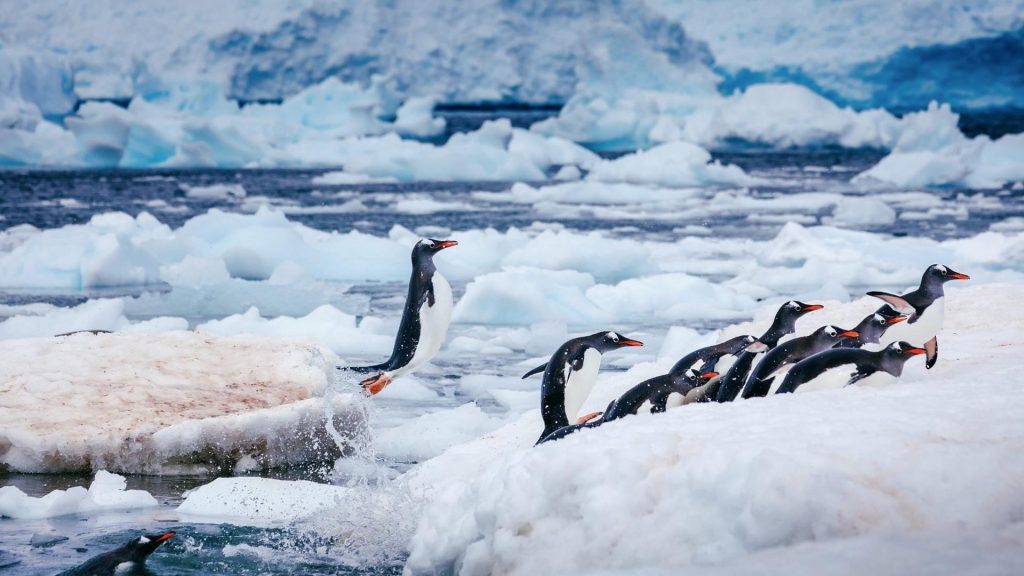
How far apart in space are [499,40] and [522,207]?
22.6m

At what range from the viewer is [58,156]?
27734 mm

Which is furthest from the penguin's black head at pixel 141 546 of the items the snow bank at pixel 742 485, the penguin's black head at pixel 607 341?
the penguin's black head at pixel 607 341

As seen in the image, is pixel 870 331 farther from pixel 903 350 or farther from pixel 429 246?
pixel 429 246

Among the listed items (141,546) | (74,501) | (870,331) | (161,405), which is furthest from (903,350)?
(161,405)

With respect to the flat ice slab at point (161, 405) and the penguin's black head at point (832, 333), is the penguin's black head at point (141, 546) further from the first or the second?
the penguin's black head at point (832, 333)

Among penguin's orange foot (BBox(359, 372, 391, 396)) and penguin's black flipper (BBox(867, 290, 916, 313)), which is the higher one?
penguin's black flipper (BBox(867, 290, 916, 313))

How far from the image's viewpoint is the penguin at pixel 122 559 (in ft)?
12.8

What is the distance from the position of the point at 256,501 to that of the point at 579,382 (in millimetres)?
1396

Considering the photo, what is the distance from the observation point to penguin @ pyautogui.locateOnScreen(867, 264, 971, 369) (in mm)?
4797

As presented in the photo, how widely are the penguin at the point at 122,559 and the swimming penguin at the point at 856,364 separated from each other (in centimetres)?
224

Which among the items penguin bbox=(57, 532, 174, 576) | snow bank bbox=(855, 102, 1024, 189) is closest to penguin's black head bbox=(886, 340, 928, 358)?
penguin bbox=(57, 532, 174, 576)

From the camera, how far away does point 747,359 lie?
4898 millimetres

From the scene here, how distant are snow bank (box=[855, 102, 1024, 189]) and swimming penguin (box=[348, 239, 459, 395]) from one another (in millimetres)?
19727

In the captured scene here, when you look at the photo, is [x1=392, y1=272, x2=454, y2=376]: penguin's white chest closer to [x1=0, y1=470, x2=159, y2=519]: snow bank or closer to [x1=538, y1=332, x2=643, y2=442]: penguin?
[x1=538, y1=332, x2=643, y2=442]: penguin
